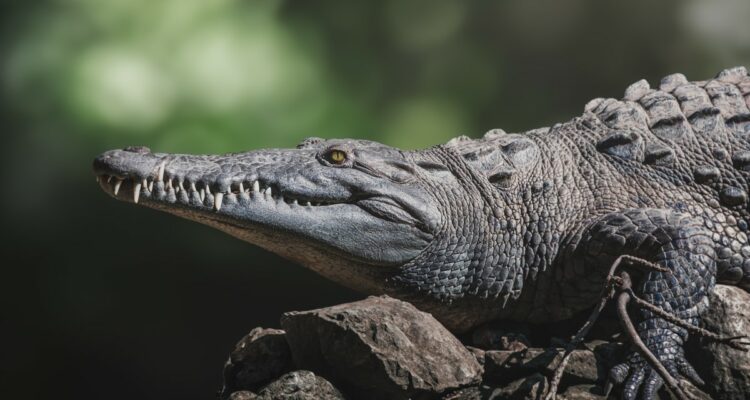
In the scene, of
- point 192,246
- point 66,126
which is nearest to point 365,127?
point 192,246

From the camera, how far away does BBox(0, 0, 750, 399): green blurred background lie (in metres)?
2.86

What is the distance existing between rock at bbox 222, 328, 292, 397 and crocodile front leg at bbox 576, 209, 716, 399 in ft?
2.57

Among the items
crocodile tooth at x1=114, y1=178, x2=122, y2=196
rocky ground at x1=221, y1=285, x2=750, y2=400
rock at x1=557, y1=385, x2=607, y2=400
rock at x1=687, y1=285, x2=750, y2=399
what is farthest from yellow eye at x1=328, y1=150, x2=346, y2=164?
rock at x1=687, y1=285, x2=750, y2=399

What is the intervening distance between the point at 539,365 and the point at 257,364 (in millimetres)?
680

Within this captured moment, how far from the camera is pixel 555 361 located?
5.82 feet

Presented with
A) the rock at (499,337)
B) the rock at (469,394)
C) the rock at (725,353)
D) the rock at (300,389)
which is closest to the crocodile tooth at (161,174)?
the rock at (300,389)

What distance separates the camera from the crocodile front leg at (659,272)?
69.2 inches

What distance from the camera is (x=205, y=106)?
117 inches

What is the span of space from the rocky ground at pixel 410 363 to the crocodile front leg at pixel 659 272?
5 cm

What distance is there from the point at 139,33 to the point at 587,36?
1.80 meters

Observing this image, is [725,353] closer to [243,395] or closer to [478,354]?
[478,354]

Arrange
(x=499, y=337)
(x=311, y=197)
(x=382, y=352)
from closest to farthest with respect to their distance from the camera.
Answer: (x=382, y=352), (x=311, y=197), (x=499, y=337)

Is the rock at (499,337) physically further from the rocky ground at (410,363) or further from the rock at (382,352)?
the rock at (382,352)

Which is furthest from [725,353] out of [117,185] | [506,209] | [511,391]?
[117,185]
